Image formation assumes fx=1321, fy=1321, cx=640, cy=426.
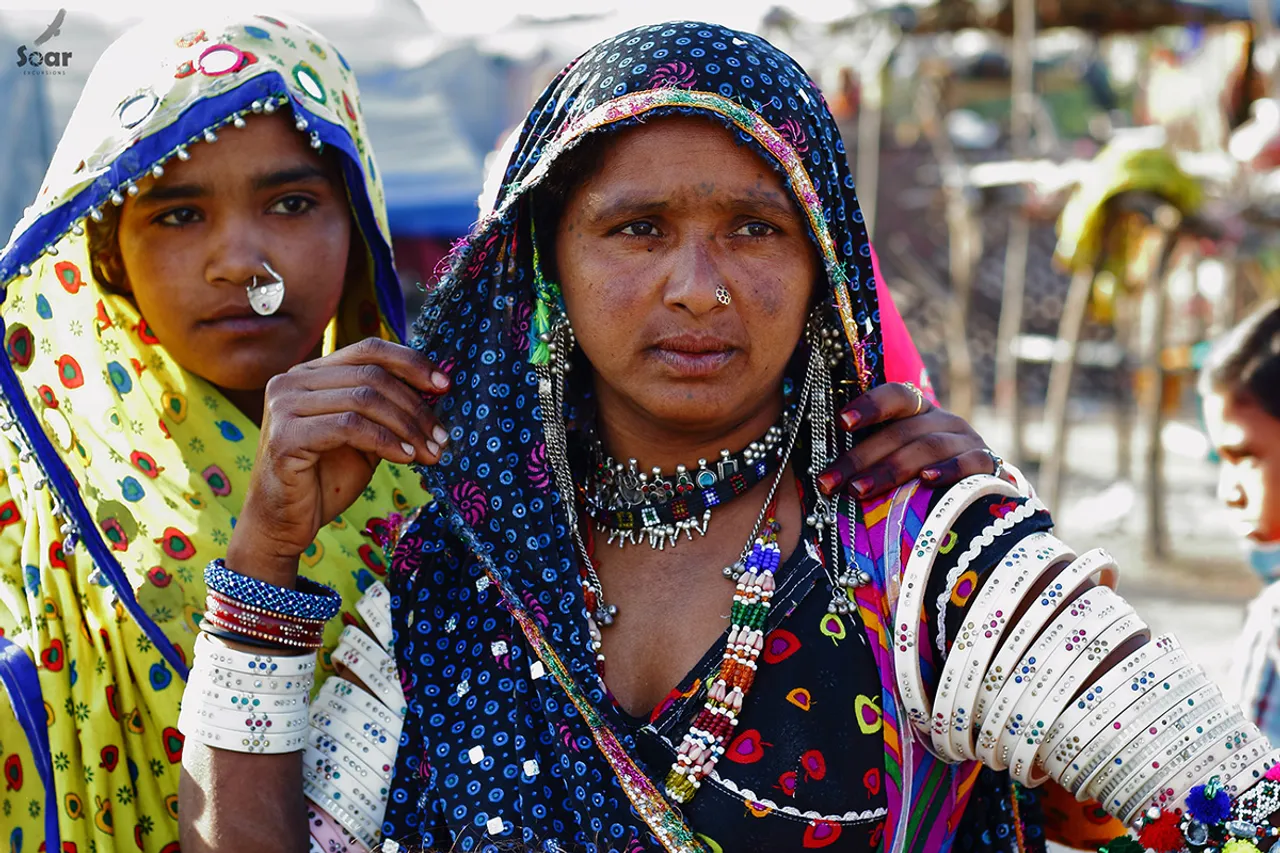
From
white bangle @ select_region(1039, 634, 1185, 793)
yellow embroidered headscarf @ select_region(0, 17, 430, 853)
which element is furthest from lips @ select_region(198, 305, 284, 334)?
white bangle @ select_region(1039, 634, 1185, 793)

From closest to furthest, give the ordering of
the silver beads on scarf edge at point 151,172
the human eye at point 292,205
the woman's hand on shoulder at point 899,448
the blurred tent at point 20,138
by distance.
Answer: the woman's hand on shoulder at point 899,448 → the silver beads on scarf edge at point 151,172 → the human eye at point 292,205 → the blurred tent at point 20,138

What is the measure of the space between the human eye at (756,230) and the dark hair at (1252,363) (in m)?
1.99

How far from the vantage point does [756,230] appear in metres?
1.87

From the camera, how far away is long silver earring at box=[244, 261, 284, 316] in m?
2.27

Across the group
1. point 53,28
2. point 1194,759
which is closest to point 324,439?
point 1194,759

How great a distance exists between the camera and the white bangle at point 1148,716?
1.62m

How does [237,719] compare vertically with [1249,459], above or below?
below

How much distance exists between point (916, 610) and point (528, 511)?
619 millimetres

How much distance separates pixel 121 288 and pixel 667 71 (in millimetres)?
1215

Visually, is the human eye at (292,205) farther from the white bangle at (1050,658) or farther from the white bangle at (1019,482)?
the white bangle at (1050,658)

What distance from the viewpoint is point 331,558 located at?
2.30 metres

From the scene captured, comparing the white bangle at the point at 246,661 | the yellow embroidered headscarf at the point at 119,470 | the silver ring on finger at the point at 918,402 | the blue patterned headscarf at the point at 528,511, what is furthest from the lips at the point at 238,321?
the silver ring on finger at the point at 918,402

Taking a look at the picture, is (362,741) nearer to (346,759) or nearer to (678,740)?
(346,759)

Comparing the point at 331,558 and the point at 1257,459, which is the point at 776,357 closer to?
the point at 331,558
